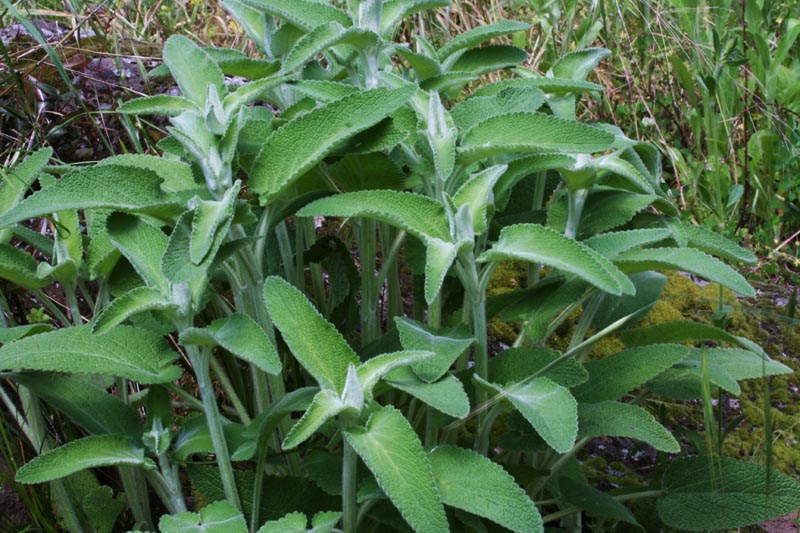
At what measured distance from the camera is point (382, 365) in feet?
3.25

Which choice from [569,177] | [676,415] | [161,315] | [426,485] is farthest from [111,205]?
[676,415]

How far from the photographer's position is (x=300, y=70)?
1377 mm

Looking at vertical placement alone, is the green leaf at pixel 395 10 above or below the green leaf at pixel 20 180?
above

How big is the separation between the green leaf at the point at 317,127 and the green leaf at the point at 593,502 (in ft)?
1.84

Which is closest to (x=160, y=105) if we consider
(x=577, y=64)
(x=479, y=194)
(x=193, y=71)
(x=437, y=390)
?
(x=193, y=71)

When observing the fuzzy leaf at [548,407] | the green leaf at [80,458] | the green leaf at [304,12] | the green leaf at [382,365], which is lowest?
the green leaf at [80,458]

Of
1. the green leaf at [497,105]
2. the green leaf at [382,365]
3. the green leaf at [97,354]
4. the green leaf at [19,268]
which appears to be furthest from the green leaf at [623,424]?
the green leaf at [19,268]

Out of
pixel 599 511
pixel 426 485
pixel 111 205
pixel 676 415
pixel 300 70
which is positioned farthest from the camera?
pixel 676 415

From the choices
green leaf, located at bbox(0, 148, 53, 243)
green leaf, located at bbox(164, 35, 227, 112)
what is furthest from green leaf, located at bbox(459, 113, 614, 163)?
green leaf, located at bbox(0, 148, 53, 243)

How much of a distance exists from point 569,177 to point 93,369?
0.68 m

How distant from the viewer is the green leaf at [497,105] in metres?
1.23

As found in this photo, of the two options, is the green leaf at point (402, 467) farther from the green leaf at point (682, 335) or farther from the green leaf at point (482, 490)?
the green leaf at point (682, 335)

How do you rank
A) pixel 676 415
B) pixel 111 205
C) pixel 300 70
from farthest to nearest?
1. pixel 676 415
2. pixel 300 70
3. pixel 111 205

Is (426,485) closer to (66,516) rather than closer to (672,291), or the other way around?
(66,516)
